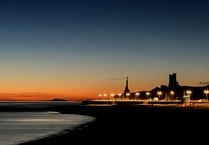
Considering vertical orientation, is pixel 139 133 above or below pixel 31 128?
above

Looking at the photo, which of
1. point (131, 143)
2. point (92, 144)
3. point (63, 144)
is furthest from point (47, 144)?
point (131, 143)

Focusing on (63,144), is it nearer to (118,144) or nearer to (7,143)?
(118,144)

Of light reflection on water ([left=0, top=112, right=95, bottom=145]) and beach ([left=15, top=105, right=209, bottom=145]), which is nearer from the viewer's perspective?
beach ([left=15, top=105, right=209, bottom=145])

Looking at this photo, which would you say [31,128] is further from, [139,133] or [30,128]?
[139,133]

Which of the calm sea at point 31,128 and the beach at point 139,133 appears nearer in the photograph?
the beach at point 139,133

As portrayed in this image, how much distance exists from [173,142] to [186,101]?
11621cm

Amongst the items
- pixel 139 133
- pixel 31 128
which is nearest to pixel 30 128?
pixel 31 128

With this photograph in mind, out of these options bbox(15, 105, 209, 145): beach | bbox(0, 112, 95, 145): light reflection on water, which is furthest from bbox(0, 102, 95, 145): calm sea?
bbox(15, 105, 209, 145): beach

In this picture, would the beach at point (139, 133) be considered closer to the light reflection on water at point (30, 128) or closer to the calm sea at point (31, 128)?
the calm sea at point (31, 128)

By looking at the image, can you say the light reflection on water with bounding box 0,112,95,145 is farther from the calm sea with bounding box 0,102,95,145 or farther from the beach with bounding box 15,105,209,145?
the beach with bounding box 15,105,209,145

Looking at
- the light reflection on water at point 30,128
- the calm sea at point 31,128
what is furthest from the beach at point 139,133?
the light reflection on water at point 30,128

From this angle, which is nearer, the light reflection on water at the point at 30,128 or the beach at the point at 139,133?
the beach at the point at 139,133

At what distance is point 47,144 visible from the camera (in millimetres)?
32125

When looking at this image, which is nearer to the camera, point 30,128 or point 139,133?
point 139,133
